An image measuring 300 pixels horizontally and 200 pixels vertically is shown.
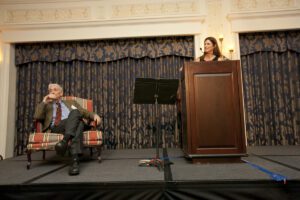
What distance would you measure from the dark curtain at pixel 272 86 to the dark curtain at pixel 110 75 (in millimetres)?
1174

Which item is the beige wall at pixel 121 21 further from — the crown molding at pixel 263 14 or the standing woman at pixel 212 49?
the standing woman at pixel 212 49

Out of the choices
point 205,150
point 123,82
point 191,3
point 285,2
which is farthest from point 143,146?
point 285,2

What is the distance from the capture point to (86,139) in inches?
102

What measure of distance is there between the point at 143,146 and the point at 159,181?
2515mm

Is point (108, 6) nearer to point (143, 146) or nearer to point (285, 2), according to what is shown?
point (143, 146)

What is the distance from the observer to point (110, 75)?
14.1ft

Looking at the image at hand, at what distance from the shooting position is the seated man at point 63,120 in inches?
82.1

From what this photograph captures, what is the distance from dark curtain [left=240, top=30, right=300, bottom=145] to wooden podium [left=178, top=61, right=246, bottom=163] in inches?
85.1

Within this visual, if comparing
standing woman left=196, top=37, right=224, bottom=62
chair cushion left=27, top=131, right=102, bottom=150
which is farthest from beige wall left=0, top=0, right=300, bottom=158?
chair cushion left=27, top=131, right=102, bottom=150

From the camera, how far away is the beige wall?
402cm

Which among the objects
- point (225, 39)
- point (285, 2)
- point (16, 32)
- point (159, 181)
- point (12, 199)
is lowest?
point (12, 199)

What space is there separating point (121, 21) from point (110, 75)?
999 mm

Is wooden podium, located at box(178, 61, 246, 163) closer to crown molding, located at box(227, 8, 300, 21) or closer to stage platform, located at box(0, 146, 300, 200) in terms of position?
stage platform, located at box(0, 146, 300, 200)

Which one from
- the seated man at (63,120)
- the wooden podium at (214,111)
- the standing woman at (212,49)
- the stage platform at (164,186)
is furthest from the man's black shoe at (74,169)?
the standing woman at (212,49)
